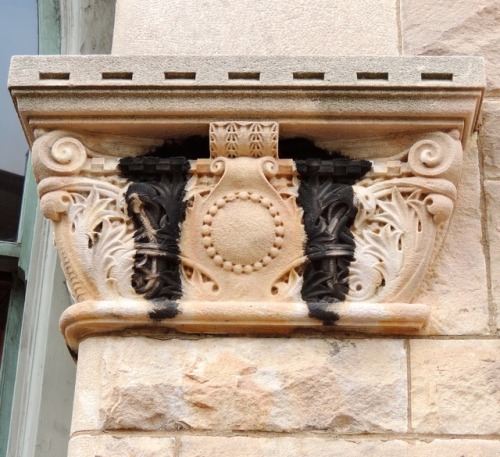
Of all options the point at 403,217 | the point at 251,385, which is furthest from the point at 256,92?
the point at 251,385

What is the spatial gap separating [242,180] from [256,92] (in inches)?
8.2

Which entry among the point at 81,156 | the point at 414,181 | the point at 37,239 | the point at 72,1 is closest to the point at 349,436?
the point at 414,181

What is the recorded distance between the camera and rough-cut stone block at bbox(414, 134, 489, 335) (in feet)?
8.73

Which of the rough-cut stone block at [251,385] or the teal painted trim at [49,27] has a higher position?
the teal painted trim at [49,27]

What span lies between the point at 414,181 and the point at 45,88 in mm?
894

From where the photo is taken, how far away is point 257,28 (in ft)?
9.73

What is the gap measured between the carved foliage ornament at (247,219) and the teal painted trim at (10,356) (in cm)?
75

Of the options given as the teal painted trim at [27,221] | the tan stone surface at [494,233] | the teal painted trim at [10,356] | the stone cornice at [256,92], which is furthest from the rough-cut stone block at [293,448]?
the teal painted trim at [27,221]

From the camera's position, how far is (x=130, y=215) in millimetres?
2730

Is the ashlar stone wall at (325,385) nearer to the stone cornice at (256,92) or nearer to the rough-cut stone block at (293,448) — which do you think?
the rough-cut stone block at (293,448)

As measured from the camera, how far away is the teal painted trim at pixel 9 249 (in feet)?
11.4

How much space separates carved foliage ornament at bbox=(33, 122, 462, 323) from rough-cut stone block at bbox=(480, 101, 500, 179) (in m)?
0.15

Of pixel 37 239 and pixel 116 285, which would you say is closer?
pixel 116 285

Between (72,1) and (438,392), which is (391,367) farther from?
(72,1)
